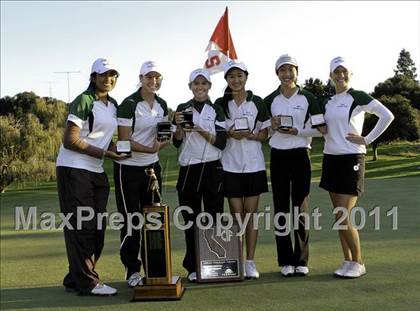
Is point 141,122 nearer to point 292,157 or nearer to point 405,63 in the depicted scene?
point 292,157

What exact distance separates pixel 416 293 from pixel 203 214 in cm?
197

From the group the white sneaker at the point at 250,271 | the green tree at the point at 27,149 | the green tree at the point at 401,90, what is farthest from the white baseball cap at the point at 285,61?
the green tree at the point at 401,90

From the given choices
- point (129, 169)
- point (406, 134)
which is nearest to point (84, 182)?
point (129, 169)

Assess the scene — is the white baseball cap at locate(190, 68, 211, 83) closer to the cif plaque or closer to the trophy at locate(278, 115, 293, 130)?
the trophy at locate(278, 115, 293, 130)

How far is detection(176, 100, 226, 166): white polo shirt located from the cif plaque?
25.9 inches

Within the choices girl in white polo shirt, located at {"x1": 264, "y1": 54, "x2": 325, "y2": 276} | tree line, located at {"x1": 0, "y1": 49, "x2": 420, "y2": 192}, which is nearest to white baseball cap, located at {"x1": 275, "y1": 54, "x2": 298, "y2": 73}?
girl in white polo shirt, located at {"x1": 264, "y1": 54, "x2": 325, "y2": 276}

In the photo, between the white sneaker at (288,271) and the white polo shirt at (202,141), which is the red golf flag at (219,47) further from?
the white sneaker at (288,271)

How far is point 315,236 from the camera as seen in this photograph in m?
6.92

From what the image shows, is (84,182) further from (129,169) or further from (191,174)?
(191,174)

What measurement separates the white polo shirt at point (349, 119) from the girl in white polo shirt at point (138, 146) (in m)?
1.54

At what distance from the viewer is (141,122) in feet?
15.6

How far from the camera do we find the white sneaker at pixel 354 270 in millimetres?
4715

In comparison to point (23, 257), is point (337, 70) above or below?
above

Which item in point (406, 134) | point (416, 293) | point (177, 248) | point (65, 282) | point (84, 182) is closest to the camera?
point (416, 293)
